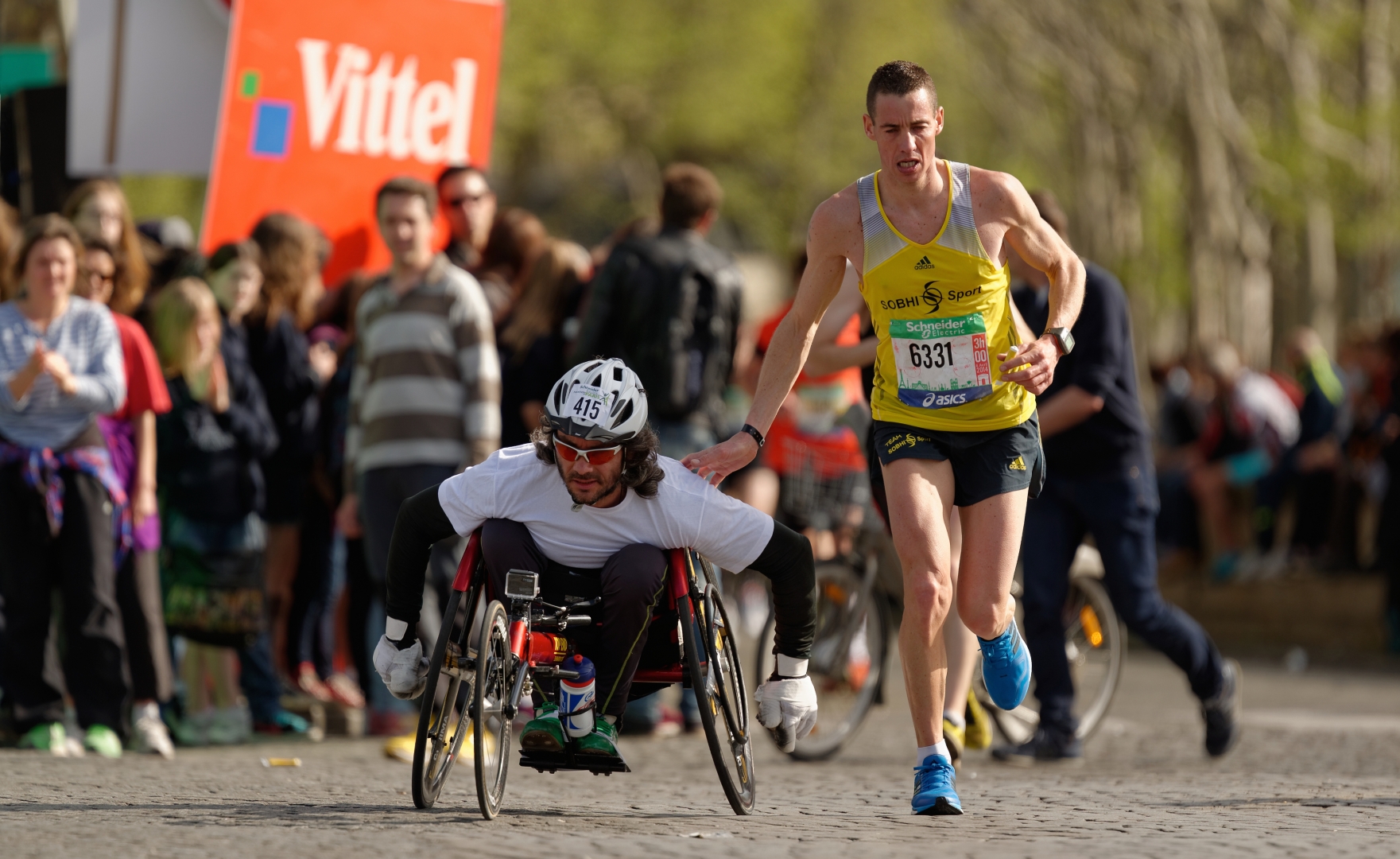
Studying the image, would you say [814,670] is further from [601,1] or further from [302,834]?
[601,1]

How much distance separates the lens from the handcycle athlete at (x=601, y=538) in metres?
6.45

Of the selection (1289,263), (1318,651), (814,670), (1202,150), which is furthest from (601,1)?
(814,670)

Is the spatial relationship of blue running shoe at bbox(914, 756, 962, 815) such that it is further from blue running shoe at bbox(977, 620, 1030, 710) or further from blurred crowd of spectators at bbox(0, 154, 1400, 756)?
blurred crowd of spectators at bbox(0, 154, 1400, 756)

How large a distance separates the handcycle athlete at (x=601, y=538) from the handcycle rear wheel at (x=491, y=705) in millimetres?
114

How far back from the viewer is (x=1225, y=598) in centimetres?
1684

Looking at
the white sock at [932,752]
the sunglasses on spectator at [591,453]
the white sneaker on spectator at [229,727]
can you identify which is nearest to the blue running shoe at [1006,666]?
the white sock at [932,752]

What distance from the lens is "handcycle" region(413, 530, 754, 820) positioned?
616 cm

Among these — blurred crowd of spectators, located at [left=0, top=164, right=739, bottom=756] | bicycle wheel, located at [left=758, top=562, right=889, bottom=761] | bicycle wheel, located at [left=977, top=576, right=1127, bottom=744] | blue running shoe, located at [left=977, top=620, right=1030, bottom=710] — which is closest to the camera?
blue running shoe, located at [left=977, top=620, right=1030, bottom=710]

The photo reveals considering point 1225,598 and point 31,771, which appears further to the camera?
point 1225,598

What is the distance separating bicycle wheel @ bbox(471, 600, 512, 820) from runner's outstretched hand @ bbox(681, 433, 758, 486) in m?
0.79

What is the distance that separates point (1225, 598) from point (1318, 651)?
166 centimetres

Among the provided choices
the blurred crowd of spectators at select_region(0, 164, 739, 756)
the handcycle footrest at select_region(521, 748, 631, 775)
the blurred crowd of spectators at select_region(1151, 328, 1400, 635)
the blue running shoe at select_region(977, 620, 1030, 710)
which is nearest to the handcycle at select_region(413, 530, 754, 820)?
the handcycle footrest at select_region(521, 748, 631, 775)

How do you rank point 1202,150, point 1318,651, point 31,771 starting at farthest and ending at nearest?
point 1202,150 < point 1318,651 < point 31,771

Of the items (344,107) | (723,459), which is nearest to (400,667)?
(723,459)
